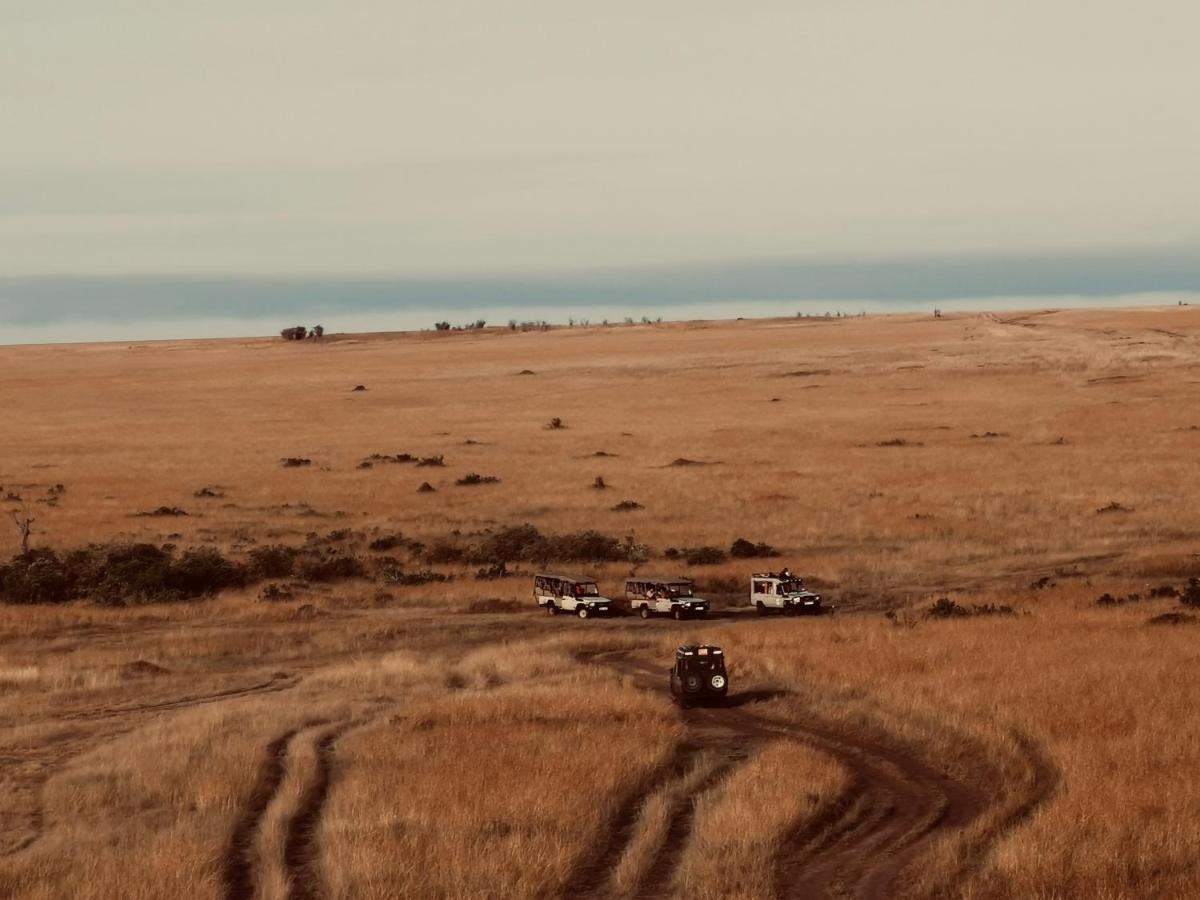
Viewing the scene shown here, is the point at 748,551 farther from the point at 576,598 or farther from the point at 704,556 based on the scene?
the point at 576,598

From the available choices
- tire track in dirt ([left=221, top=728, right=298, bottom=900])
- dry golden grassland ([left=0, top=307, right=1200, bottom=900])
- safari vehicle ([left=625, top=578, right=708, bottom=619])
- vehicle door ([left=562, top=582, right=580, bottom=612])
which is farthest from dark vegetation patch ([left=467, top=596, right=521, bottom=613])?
tire track in dirt ([left=221, top=728, right=298, bottom=900])

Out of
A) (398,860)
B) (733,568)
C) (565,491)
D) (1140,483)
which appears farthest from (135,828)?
(1140,483)

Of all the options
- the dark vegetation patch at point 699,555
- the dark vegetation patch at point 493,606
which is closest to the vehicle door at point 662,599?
the dark vegetation patch at point 493,606

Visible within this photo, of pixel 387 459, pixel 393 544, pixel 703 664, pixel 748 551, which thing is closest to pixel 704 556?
pixel 748 551

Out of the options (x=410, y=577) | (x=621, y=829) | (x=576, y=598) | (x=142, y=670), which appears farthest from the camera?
(x=410, y=577)

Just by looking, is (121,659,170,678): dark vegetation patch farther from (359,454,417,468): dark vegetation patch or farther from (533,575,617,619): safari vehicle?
(359,454,417,468): dark vegetation patch

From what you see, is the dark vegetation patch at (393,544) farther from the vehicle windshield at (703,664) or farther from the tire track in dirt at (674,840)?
the tire track in dirt at (674,840)

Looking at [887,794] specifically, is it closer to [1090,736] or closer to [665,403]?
[1090,736]
